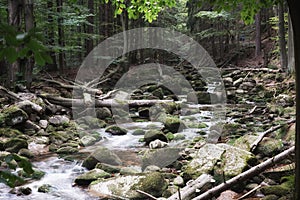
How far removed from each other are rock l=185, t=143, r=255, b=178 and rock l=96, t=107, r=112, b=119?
683cm

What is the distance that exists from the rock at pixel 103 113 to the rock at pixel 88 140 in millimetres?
2790

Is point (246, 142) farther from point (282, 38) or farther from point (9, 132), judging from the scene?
point (282, 38)

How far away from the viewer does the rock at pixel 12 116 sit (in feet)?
28.7

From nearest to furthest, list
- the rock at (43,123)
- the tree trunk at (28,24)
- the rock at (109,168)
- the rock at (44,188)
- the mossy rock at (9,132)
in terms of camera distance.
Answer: the rock at (44,188) → the rock at (109,168) → the mossy rock at (9,132) → the rock at (43,123) → the tree trunk at (28,24)

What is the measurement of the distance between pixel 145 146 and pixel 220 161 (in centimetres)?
343

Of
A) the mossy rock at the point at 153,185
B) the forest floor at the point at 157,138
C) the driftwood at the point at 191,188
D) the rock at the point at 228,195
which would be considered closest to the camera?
the driftwood at the point at 191,188

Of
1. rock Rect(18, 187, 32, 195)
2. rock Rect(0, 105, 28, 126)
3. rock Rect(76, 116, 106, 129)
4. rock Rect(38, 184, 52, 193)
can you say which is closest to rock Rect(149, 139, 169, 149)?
rock Rect(38, 184, 52, 193)

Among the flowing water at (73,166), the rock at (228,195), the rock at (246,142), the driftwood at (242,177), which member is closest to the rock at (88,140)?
the flowing water at (73,166)

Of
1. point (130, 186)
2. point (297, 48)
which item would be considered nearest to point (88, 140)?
point (130, 186)

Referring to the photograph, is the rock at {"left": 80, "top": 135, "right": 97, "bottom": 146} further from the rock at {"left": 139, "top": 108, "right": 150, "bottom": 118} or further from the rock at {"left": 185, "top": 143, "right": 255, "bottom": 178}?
the rock at {"left": 185, "top": 143, "right": 255, "bottom": 178}

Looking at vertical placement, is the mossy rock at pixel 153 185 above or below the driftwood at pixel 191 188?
below

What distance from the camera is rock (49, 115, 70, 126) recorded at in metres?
10.2

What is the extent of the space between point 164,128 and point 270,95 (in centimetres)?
642

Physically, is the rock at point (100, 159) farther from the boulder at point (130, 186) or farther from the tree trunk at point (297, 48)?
the tree trunk at point (297, 48)
